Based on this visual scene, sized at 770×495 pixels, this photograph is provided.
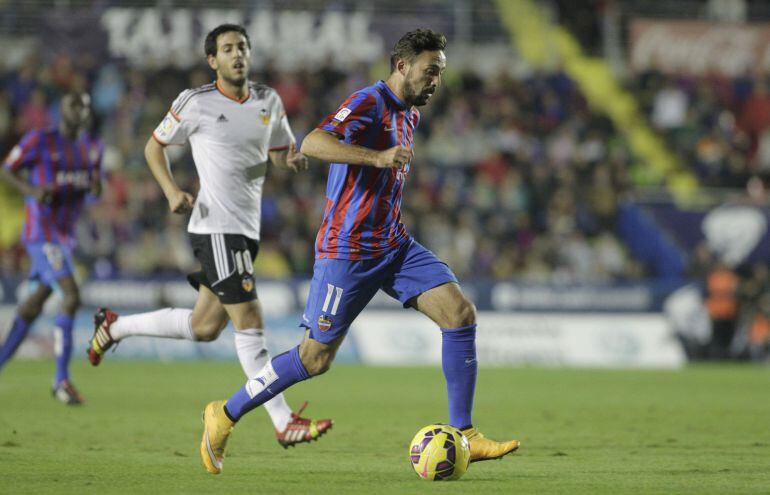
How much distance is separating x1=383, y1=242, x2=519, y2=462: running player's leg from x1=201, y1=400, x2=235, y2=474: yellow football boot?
1.32m

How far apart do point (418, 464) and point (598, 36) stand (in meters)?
22.1

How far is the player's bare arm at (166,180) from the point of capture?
758 centimetres

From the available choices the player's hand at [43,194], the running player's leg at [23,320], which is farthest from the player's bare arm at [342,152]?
the running player's leg at [23,320]

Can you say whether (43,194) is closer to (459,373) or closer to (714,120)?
(459,373)

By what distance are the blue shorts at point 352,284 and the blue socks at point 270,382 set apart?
21 cm

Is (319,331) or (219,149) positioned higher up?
(219,149)

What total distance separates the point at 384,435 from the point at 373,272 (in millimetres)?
2556

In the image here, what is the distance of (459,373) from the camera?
7.03m

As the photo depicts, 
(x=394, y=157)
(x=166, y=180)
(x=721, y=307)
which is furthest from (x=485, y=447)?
(x=721, y=307)

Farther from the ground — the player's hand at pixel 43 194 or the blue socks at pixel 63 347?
the player's hand at pixel 43 194

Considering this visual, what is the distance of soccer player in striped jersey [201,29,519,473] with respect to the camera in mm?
6938

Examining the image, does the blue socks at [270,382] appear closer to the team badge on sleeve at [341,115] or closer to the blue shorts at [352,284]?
the blue shorts at [352,284]

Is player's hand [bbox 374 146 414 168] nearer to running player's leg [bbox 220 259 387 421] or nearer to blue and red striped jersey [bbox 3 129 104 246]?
running player's leg [bbox 220 259 387 421]

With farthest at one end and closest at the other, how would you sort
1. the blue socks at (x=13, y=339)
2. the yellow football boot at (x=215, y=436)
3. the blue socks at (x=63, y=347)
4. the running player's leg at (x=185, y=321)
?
1. the blue socks at (x=13, y=339)
2. the blue socks at (x=63, y=347)
3. the running player's leg at (x=185, y=321)
4. the yellow football boot at (x=215, y=436)
